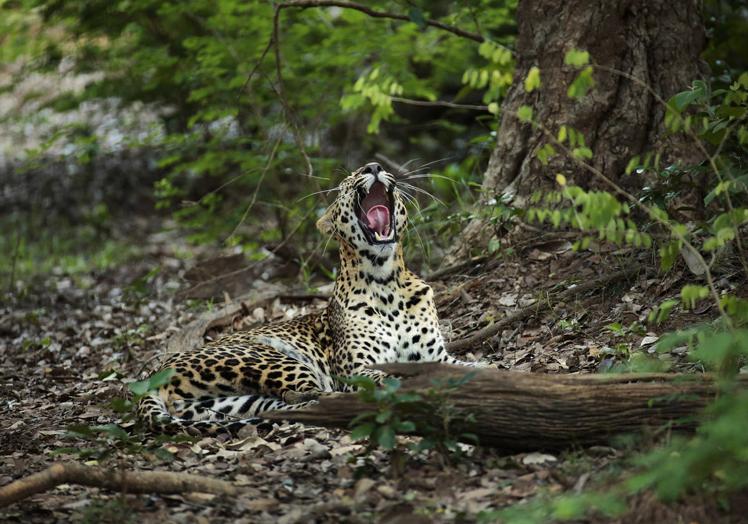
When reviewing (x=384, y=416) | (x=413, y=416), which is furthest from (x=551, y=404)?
(x=384, y=416)

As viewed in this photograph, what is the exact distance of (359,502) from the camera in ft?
14.3

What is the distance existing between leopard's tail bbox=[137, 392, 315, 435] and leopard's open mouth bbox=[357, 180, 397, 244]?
1408mm

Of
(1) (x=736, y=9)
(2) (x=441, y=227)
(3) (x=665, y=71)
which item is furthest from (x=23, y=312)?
(1) (x=736, y=9)

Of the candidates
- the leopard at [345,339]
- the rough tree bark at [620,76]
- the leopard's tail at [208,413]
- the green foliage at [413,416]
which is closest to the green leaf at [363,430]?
the green foliage at [413,416]

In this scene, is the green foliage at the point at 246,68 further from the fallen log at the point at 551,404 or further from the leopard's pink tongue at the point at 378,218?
the fallen log at the point at 551,404

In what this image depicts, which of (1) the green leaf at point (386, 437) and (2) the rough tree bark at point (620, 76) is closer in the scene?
(1) the green leaf at point (386, 437)

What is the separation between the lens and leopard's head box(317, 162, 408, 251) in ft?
22.0

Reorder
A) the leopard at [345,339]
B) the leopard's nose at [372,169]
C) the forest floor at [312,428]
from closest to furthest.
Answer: the forest floor at [312,428], the leopard at [345,339], the leopard's nose at [372,169]

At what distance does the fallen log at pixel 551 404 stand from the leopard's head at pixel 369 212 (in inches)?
88.6

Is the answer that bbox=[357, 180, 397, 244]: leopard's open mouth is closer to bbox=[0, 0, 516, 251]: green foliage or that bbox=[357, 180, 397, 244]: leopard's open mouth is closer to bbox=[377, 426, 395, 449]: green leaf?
bbox=[0, 0, 516, 251]: green foliage

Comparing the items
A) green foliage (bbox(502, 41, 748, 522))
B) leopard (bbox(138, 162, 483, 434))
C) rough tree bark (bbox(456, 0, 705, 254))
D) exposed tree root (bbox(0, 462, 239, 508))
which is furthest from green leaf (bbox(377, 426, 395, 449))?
rough tree bark (bbox(456, 0, 705, 254))

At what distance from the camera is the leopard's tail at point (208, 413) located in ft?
19.2

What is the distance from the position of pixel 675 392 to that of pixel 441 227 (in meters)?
4.82

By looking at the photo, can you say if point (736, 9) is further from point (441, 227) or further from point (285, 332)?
point (285, 332)
